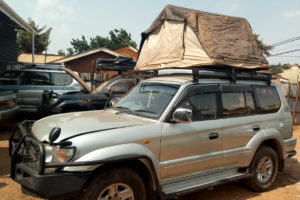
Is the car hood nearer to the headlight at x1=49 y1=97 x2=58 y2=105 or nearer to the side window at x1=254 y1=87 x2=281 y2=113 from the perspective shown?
the side window at x1=254 y1=87 x2=281 y2=113

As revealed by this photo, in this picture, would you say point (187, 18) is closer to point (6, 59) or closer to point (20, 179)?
point (20, 179)

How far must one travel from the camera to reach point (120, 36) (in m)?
53.1

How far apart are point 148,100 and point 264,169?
2483 millimetres

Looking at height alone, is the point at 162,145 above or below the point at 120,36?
below

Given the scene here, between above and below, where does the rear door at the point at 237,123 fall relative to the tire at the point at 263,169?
above

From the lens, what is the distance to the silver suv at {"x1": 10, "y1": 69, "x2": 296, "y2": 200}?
274 cm

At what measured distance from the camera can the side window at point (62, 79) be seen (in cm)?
916

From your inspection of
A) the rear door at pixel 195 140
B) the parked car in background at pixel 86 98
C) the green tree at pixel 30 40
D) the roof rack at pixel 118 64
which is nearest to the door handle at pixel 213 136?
the rear door at pixel 195 140

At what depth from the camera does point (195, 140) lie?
359 centimetres

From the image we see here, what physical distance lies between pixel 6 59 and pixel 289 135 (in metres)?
14.1

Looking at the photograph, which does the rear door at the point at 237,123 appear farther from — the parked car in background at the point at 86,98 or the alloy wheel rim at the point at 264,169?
the parked car in background at the point at 86,98

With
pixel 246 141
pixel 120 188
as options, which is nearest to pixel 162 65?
pixel 246 141

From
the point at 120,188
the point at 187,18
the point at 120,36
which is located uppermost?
the point at 120,36

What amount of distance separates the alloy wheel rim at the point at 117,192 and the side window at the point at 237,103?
76.0 inches
